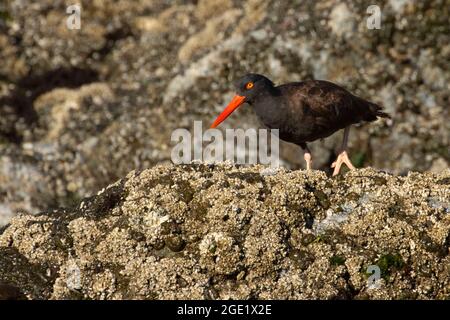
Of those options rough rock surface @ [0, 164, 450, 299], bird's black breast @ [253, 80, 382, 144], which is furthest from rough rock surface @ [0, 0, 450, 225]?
rough rock surface @ [0, 164, 450, 299]

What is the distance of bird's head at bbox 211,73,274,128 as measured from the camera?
11234mm

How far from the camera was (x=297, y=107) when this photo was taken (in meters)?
11.2

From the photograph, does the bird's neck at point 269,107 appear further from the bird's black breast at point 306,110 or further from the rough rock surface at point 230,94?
the rough rock surface at point 230,94

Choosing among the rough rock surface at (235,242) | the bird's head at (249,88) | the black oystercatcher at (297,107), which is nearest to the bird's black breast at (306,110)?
the black oystercatcher at (297,107)

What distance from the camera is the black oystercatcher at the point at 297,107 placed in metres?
11.2

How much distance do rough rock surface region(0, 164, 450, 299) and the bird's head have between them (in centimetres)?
236

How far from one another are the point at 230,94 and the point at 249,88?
615 centimetres

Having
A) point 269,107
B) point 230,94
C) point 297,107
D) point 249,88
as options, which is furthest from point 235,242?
point 230,94

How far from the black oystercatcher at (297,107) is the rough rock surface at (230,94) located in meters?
4.97

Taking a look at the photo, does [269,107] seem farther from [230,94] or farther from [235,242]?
[230,94]
